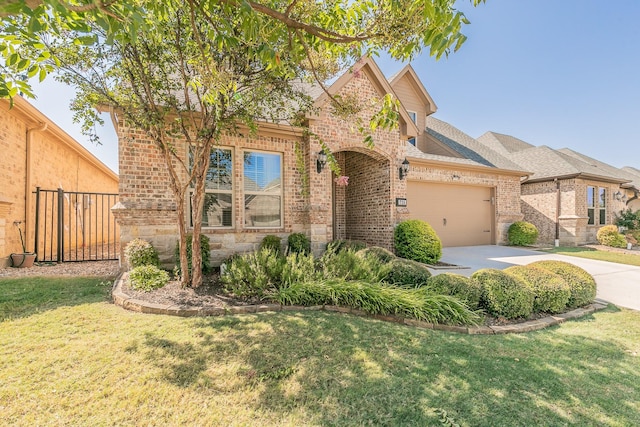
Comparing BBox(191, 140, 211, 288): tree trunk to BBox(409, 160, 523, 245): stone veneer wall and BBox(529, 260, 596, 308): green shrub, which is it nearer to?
BBox(529, 260, 596, 308): green shrub

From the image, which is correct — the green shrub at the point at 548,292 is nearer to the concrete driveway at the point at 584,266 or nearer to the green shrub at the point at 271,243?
the concrete driveway at the point at 584,266

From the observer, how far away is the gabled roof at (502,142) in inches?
660

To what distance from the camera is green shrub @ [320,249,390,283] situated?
512 cm

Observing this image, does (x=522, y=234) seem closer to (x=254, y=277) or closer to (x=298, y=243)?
(x=298, y=243)

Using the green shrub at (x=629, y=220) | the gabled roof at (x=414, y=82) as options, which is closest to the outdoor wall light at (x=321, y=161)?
the gabled roof at (x=414, y=82)

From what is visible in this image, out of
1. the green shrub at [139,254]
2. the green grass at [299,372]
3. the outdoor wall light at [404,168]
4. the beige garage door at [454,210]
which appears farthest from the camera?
the beige garage door at [454,210]

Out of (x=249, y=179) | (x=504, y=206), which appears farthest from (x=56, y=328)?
(x=504, y=206)

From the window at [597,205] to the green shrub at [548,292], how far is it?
12.8 metres

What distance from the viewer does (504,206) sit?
40.5 feet

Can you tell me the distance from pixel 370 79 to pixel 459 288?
6.52m

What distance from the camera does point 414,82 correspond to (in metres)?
12.3

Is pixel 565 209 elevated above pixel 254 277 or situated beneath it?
elevated above

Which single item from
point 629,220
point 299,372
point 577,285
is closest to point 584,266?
point 577,285

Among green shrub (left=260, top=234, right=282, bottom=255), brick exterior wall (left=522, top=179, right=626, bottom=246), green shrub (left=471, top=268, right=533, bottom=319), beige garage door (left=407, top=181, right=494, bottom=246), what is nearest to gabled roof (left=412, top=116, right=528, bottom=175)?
beige garage door (left=407, top=181, right=494, bottom=246)
